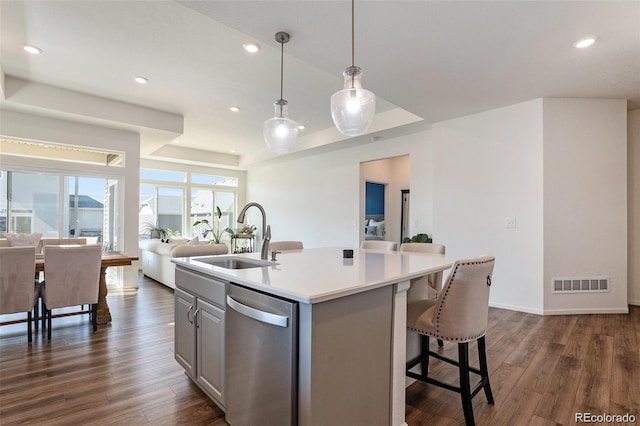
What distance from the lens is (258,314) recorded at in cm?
142

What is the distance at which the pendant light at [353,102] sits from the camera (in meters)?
2.27

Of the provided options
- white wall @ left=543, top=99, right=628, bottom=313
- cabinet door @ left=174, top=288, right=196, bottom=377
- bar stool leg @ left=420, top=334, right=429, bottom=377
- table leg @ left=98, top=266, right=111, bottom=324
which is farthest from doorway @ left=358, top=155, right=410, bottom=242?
cabinet door @ left=174, top=288, right=196, bottom=377

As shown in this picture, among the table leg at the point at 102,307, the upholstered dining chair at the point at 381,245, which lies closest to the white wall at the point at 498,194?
the upholstered dining chair at the point at 381,245

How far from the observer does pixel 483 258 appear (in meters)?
1.78

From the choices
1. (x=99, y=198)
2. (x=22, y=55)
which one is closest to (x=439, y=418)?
(x=22, y=55)

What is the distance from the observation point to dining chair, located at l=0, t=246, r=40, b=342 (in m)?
2.84

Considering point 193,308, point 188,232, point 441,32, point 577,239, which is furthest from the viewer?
point 188,232

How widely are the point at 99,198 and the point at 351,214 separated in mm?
4672

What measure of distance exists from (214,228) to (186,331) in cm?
720

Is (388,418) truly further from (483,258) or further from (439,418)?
(483,258)

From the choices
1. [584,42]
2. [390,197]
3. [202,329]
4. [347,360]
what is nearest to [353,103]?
[347,360]

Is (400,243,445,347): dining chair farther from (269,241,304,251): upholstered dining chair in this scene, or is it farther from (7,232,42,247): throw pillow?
(7,232,42,247): throw pillow

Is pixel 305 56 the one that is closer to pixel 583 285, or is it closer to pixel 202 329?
pixel 202 329

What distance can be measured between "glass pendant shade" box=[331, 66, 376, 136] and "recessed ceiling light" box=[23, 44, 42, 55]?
333 centimetres
